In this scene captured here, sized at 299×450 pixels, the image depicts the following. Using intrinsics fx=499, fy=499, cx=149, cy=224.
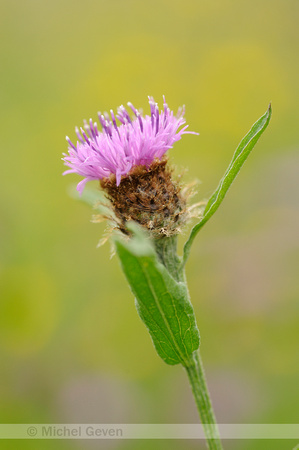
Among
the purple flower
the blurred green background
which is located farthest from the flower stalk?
the blurred green background

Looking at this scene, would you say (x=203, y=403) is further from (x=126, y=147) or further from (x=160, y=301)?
(x=126, y=147)

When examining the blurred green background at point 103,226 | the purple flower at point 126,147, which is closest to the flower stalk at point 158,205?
the purple flower at point 126,147

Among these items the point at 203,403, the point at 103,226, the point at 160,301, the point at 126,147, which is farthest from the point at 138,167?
the point at 103,226

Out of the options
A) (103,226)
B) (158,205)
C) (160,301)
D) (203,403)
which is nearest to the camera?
(160,301)

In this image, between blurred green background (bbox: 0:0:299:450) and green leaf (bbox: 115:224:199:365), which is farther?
blurred green background (bbox: 0:0:299:450)

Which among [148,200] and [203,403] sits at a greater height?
[148,200]

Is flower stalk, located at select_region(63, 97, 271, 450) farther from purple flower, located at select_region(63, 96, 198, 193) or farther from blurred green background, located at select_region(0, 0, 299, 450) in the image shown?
blurred green background, located at select_region(0, 0, 299, 450)
